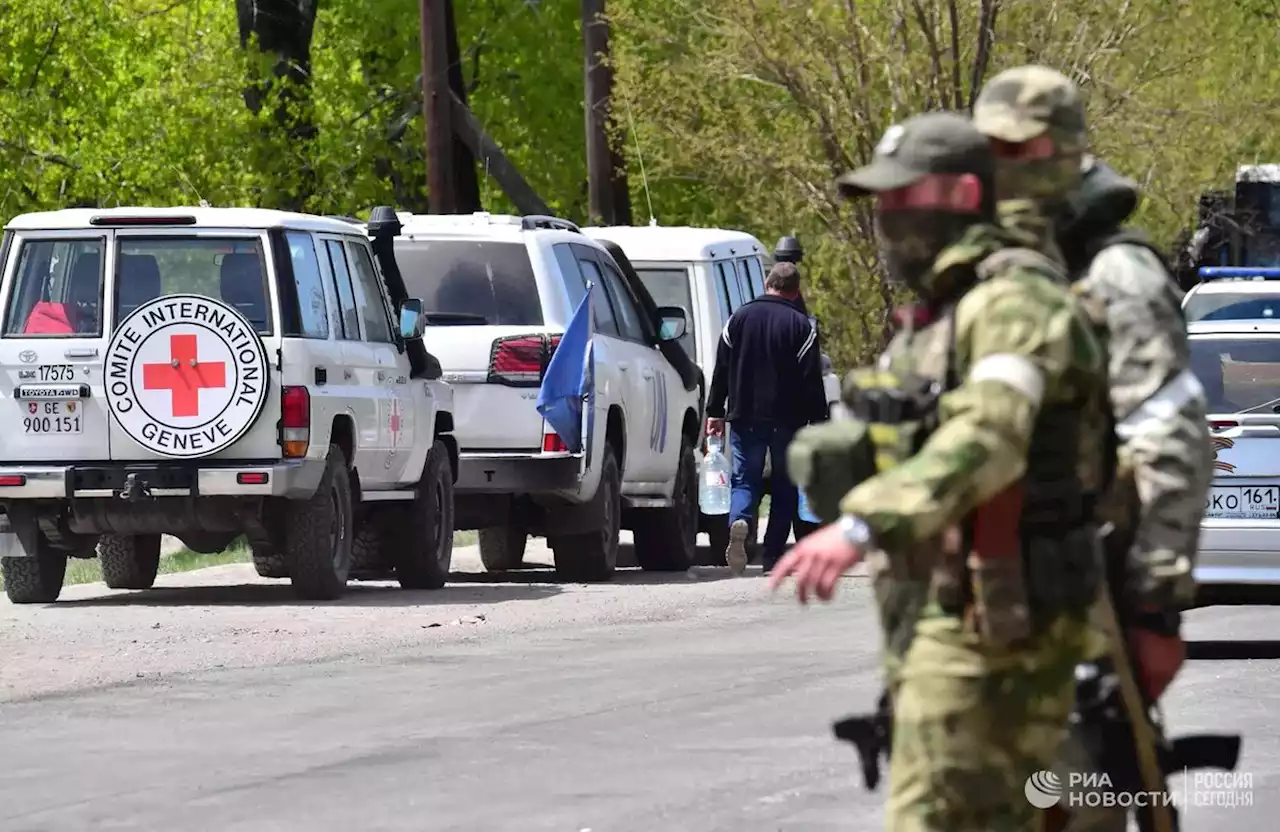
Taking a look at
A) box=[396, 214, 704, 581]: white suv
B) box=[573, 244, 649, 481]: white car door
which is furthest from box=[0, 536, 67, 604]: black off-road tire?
box=[573, 244, 649, 481]: white car door

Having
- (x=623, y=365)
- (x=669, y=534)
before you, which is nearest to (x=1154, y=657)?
(x=623, y=365)

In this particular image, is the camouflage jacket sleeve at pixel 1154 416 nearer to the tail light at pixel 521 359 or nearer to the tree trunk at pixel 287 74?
the tail light at pixel 521 359

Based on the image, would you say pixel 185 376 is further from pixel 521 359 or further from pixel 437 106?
pixel 437 106

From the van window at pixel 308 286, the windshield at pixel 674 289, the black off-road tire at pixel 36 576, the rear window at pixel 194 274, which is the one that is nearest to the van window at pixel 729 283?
the windshield at pixel 674 289

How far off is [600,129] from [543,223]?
14872mm

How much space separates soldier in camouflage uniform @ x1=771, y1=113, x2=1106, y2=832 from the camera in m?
4.80

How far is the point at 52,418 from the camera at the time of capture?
48.6ft

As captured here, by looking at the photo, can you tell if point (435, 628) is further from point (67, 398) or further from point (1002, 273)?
point (1002, 273)

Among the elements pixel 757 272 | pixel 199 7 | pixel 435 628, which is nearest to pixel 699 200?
pixel 199 7

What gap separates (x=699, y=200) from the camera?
42.8m

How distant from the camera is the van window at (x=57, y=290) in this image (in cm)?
1492

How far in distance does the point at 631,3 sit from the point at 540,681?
23.9 meters

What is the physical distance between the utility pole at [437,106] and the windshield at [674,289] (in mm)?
8996

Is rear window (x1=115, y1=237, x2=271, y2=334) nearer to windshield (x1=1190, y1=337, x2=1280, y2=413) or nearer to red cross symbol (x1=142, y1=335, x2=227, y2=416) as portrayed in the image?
red cross symbol (x1=142, y1=335, x2=227, y2=416)
